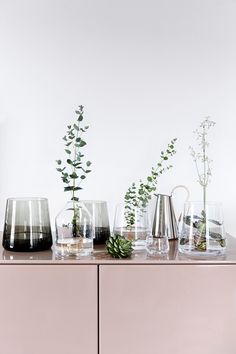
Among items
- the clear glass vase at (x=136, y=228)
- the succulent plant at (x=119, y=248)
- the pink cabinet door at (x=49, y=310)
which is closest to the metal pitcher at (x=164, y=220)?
the clear glass vase at (x=136, y=228)

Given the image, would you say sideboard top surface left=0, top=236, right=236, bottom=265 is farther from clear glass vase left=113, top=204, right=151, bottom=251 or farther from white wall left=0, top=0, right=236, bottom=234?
white wall left=0, top=0, right=236, bottom=234

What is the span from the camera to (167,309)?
115cm

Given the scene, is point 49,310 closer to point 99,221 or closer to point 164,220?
point 99,221

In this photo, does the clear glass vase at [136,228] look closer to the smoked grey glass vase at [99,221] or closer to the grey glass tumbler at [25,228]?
the smoked grey glass vase at [99,221]

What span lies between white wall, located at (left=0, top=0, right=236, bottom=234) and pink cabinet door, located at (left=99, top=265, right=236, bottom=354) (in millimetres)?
491

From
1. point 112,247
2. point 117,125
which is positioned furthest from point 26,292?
point 117,125

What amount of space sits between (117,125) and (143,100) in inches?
4.9

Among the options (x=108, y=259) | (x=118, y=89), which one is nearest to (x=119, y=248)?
(x=108, y=259)

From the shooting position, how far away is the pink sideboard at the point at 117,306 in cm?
114

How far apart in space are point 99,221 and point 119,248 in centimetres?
19

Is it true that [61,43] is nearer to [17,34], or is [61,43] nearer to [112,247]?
A: [17,34]

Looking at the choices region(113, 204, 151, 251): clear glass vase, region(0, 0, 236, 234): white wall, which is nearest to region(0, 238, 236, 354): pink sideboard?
region(113, 204, 151, 251): clear glass vase

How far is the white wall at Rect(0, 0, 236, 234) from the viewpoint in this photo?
62.9 inches

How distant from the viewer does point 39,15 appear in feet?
5.24
